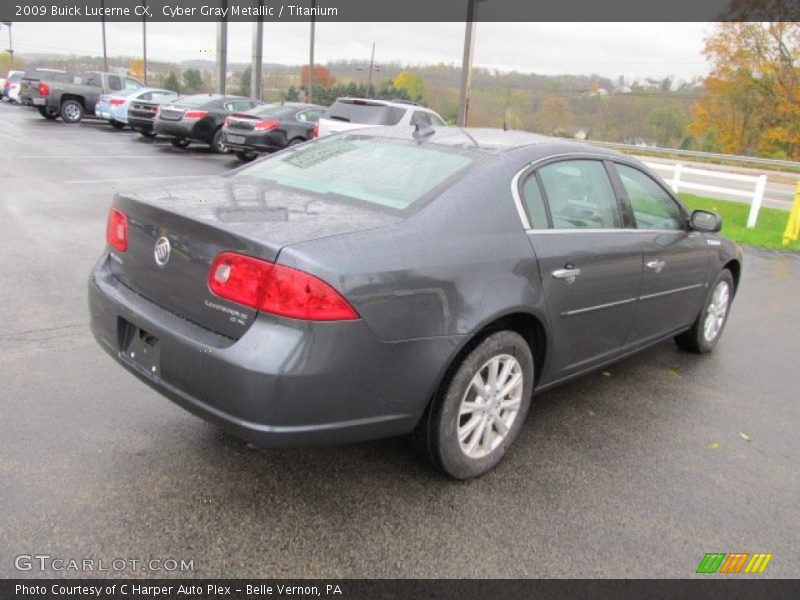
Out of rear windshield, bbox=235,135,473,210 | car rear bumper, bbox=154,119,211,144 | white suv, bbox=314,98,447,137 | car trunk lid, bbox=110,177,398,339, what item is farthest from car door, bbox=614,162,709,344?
car rear bumper, bbox=154,119,211,144

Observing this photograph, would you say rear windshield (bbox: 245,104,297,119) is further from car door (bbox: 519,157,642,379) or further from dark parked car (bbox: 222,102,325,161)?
car door (bbox: 519,157,642,379)

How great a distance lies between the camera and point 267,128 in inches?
602

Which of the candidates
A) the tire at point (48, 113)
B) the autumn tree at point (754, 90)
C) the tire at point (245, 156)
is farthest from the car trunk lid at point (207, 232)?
the autumn tree at point (754, 90)

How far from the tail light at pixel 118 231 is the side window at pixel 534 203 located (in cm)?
190

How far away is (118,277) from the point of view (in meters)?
3.20

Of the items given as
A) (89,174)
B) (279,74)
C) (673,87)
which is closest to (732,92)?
(673,87)

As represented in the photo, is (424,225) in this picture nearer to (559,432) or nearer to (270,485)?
(270,485)

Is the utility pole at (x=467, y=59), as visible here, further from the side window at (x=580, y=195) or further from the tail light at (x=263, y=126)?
the side window at (x=580, y=195)

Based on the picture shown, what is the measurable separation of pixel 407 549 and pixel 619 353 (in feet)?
6.63

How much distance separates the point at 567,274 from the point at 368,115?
10.6 m

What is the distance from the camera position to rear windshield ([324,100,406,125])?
1294 centimetres

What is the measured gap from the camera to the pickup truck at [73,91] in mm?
24391
